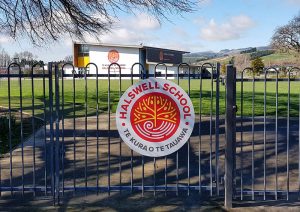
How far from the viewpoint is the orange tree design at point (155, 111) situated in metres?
5.86

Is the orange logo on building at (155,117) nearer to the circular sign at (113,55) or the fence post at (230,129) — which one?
the fence post at (230,129)

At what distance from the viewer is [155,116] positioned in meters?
5.93

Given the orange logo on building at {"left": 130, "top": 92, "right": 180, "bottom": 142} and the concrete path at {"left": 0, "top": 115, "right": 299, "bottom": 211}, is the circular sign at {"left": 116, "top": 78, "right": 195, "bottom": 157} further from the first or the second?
the concrete path at {"left": 0, "top": 115, "right": 299, "bottom": 211}

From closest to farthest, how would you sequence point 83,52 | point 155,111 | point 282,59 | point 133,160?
1. point 155,111
2. point 133,160
3. point 83,52
4. point 282,59

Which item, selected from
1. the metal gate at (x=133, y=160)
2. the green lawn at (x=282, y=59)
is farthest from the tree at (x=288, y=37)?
the metal gate at (x=133, y=160)

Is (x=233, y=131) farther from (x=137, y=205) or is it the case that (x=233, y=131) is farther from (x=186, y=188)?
(x=137, y=205)

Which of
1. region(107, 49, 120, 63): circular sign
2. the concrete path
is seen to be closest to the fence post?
the concrete path

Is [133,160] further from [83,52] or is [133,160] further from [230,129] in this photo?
[83,52]

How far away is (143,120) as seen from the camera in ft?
19.5

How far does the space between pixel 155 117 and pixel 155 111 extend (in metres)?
0.09

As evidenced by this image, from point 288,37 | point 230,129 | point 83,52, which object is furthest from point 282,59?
point 230,129

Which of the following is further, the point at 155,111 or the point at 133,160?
the point at 133,160

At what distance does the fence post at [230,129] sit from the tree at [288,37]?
91488 mm

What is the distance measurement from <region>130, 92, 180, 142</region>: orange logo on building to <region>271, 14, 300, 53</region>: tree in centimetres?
9151
